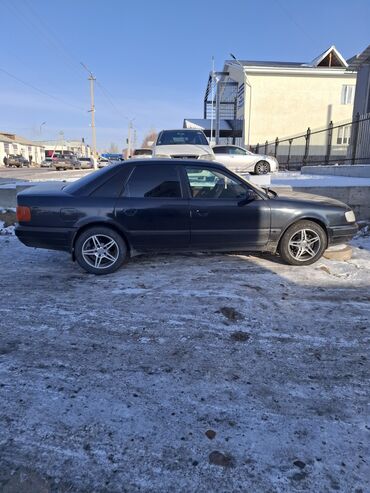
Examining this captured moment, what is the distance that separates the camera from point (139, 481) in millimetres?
1917

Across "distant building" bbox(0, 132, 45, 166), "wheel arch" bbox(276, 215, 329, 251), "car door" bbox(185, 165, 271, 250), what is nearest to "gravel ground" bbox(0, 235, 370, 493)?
"car door" bbox(185, 165, 271, 250)

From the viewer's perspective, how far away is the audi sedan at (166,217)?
488 centimetres

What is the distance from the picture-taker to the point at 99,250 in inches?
194

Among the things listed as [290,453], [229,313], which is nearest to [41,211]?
[229,313]

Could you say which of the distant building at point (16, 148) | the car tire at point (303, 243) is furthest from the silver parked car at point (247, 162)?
the distant building at point (16, 148)

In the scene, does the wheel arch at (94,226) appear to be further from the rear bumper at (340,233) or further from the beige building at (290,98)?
the beige building at (290,98)

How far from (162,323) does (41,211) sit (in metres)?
2.39

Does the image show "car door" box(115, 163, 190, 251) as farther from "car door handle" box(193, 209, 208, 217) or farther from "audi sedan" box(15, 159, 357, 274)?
"car door handle" box(193, 209, 208, 217)

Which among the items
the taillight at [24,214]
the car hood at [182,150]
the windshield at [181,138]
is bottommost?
the taillight at [24,214]

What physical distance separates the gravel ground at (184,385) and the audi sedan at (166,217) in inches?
22.3

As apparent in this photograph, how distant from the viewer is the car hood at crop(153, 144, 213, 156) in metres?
11.5

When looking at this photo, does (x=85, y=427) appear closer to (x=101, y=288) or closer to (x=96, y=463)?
(x=96, y=463)

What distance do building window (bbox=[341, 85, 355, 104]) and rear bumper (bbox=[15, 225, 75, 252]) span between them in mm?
35786

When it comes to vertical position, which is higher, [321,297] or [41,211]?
[41,211]
